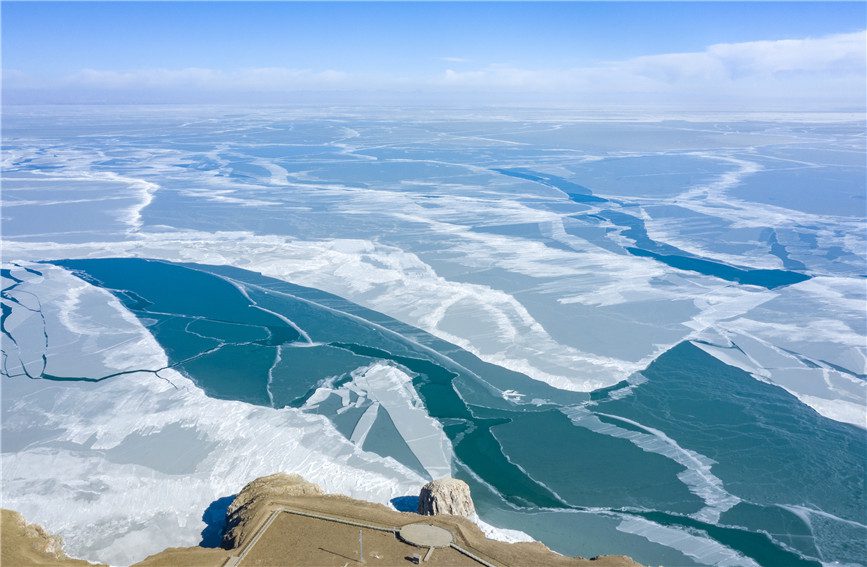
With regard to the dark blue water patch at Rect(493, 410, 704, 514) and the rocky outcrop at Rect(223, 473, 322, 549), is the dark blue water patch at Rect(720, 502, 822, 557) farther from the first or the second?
the rocky outcrop at Rect(223, 473, 322, 549)

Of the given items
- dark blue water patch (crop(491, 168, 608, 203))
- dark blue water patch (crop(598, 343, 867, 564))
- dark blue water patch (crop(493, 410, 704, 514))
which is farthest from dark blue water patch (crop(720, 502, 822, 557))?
dark blue water patch (crop(491, 168, 608, 203))

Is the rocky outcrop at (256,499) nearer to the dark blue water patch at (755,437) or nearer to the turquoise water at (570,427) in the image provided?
the turquoise water at (570,427)

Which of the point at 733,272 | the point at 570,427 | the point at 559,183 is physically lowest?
the point at 570,427

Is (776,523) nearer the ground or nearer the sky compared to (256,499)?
nearer the ground

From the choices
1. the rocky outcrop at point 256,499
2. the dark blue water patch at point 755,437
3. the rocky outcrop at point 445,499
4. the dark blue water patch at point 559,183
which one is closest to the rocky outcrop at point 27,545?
the rocky outcrop at point 256,499

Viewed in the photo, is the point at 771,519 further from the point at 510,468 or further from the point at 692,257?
the point at 692,257

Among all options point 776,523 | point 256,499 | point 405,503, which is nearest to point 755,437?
point 776,523

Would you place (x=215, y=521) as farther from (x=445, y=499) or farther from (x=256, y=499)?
(x=445, y=499)

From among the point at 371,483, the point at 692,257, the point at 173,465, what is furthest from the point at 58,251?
the point at 692,257
